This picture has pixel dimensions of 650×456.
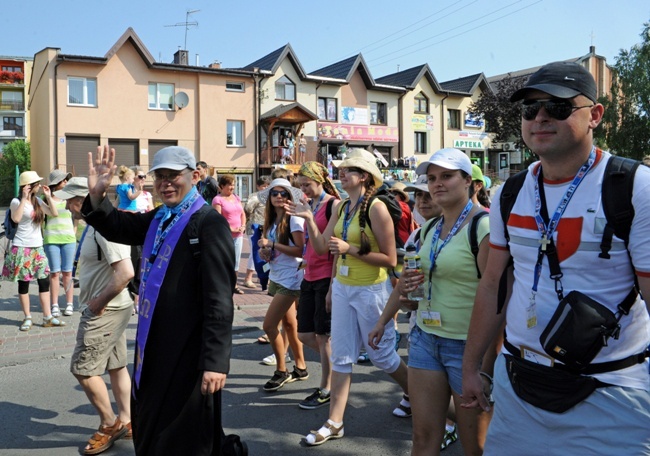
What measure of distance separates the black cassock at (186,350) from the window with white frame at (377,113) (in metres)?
35.9

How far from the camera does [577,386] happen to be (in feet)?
6.55

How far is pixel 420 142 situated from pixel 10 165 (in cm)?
4052

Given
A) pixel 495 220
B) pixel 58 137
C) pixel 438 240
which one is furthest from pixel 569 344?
pixel 58 137

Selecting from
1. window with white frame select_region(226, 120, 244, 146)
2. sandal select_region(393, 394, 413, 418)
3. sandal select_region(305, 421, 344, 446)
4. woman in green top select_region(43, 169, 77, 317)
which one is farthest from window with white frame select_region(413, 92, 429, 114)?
sandal select_region(305, 421, 344, 446)

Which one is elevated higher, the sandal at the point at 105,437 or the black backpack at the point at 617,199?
the black backpack at the point at 617,199

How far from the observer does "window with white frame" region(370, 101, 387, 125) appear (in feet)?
125

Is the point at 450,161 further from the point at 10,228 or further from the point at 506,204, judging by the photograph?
the point at 10,228

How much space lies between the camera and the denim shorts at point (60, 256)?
805cm

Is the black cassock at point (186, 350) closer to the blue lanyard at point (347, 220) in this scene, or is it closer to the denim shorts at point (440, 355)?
the denim shorts at point (440, 355)

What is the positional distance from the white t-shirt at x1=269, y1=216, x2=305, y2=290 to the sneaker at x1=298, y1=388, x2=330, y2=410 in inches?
39.0

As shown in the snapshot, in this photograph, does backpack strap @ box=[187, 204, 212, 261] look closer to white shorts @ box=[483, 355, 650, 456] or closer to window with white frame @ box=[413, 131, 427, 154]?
white shorts @ box=[483, 355, 650, 456]

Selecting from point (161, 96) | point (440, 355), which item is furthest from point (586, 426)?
point (161, 96)

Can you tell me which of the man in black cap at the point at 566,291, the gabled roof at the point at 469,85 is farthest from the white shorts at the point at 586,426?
the gabled roof at the point at 469,85

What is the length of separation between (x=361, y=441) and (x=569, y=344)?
8.78ft
